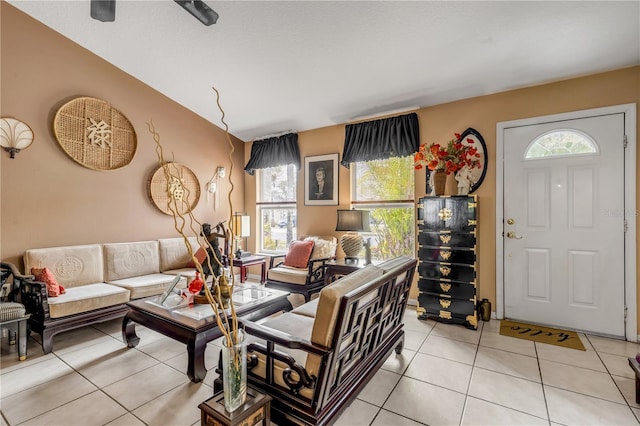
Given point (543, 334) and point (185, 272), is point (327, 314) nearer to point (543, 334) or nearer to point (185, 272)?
point (543, 334)

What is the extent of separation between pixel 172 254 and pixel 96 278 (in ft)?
3.05

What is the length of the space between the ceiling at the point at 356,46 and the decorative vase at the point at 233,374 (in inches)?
103

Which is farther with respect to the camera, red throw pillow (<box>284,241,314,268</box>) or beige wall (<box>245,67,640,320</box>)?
red throw pillow (<box>284,241,314,268</box>)

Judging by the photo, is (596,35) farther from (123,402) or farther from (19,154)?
(19,154)

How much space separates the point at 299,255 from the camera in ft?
13.8

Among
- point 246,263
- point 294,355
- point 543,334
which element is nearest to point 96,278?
point 246,263

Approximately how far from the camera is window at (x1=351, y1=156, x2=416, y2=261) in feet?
13.5

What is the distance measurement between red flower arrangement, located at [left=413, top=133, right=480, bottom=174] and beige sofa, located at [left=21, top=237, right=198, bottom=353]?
320cm

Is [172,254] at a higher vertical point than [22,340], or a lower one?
higher

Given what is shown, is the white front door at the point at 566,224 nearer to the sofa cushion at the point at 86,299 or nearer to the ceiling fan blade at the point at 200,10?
the ceiling fan blade at the point at 200,10

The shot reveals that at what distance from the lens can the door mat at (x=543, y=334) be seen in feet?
9.39

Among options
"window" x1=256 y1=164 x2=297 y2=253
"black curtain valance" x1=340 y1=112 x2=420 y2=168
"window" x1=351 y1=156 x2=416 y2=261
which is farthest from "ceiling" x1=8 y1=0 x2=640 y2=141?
"window" x1=256 y1=164 x2=297 y2=253

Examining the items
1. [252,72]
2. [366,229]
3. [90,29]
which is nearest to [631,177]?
[366,229]

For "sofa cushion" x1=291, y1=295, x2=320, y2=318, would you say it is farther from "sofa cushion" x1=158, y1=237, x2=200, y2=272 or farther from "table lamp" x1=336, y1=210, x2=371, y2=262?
"sofa cushion" x1=158, y1=237, x2=200, y2=272
